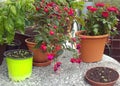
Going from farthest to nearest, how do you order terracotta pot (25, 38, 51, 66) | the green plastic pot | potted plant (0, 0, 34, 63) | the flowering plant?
the flowering plant, terracotta pot (25, 38, 51, 66), the green plastic pot, potted plant (0, 0, 34, 63)

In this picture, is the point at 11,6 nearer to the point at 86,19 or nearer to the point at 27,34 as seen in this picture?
the point at 27,34

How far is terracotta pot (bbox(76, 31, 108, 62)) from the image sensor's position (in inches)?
93.0

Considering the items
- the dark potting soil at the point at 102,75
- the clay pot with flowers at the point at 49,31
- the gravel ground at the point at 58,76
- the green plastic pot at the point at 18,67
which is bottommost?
the gravel ground at the point at 58,76

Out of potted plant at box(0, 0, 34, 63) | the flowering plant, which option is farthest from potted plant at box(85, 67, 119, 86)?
potted plant at box(0, 0, 34, 63)

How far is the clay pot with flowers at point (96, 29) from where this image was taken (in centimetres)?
235

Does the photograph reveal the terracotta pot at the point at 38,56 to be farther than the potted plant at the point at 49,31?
Yes

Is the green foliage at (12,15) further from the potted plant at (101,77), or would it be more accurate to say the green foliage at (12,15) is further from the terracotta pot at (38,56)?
the potted plant at (101,77)

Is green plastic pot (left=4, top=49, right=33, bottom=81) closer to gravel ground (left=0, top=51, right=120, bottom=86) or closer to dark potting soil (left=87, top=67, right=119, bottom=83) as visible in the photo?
gravel ground (left=0, top=51, right=120, bottom=86)

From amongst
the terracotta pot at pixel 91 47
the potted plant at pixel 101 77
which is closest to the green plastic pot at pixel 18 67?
the potted plant at pixel 101 77

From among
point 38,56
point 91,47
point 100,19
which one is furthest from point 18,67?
point 100,19

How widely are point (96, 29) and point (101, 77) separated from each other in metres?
0.54

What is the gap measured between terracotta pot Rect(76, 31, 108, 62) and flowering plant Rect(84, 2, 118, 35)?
71 mm

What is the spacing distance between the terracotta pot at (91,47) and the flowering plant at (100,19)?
0.23 ft

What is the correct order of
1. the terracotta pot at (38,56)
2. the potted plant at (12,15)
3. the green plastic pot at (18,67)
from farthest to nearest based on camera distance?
the terracotta pot at (38,56) < the green plastic pot at (18,67) < the potted plant at (12,15)
